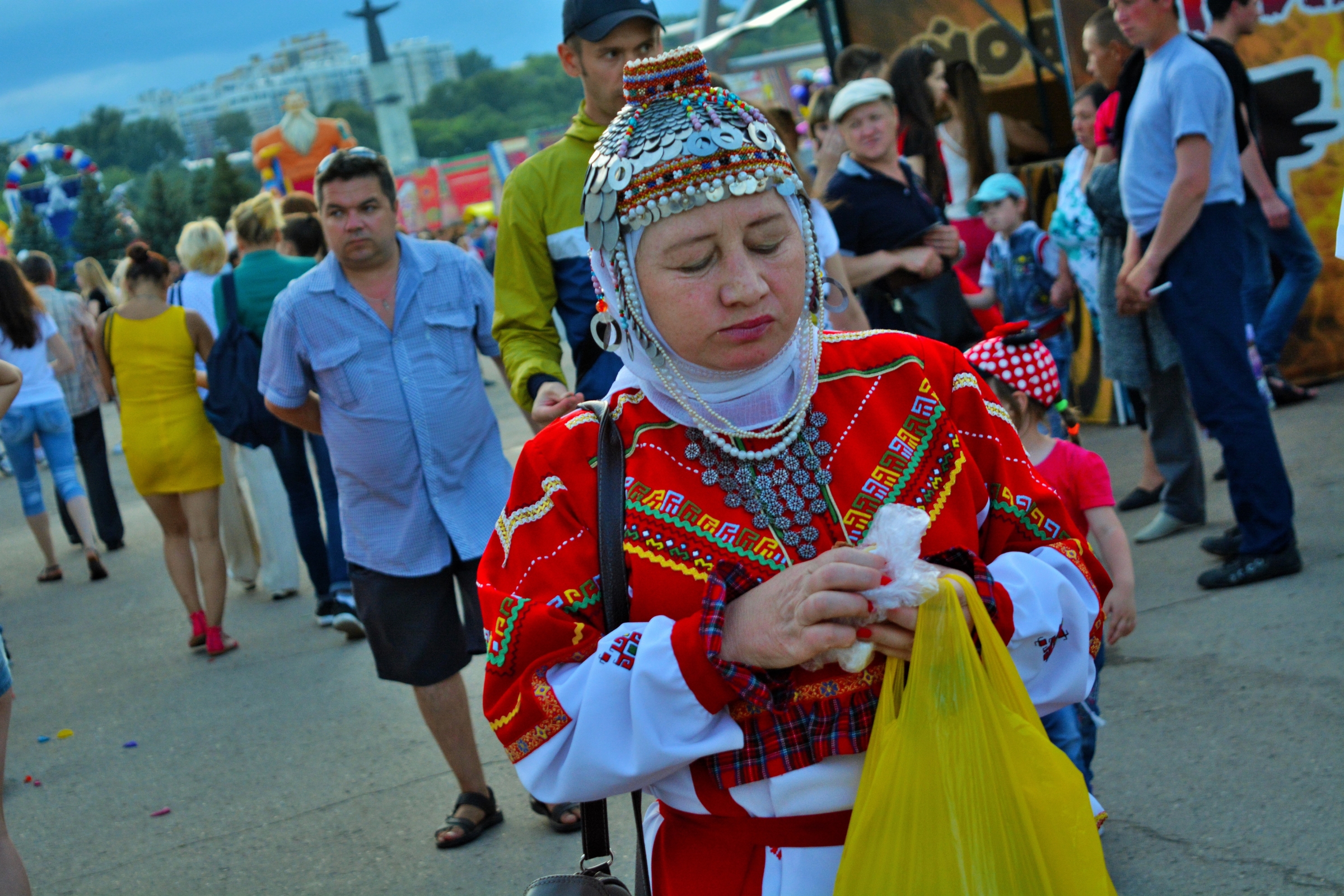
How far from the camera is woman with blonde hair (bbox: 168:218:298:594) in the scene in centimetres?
759

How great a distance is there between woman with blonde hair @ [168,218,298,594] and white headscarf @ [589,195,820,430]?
615 centimetres

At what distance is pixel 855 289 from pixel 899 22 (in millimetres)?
4950

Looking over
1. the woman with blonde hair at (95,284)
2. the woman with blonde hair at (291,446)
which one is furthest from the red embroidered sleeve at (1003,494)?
the woman with blonde hair at (95,284)

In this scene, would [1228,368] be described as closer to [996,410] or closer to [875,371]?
[996,410]

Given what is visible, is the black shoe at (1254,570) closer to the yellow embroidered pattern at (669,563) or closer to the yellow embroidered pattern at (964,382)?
the yellow embroidered pattern at (964,382)

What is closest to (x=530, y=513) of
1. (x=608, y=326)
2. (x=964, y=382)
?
(x=608, y=326)

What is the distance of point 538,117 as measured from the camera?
5128 inches

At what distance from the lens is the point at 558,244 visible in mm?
3584

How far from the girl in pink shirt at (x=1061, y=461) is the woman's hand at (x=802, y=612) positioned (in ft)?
5.91

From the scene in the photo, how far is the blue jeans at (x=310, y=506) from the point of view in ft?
22.9

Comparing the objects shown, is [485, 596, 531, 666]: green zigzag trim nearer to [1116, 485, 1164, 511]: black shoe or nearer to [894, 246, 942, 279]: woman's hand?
[894, 246, 942, 279]: woman's hand

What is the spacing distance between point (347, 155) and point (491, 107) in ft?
469

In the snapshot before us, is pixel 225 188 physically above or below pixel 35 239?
above

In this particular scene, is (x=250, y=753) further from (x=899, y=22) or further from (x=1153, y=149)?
(x=899, y=22)
